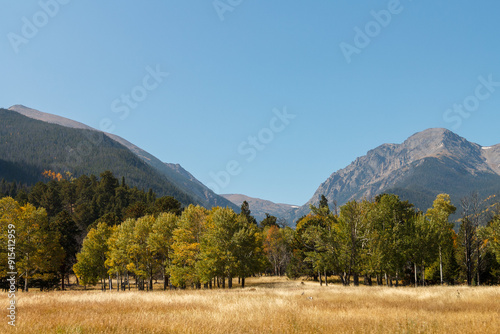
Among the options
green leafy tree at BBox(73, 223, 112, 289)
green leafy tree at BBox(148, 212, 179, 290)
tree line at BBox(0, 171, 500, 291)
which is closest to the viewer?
tree line at BBox(0, 171, 500, 291)

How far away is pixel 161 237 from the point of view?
52.4 m

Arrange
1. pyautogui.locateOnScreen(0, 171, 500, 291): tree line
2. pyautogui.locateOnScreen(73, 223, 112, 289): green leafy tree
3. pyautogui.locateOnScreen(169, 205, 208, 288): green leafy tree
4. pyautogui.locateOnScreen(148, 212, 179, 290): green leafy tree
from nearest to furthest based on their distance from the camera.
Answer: pyautogui.locateOnScreen(0, 171, 500, 291): tree line
pyautogui.locateOnScreen(169, 205, 208, 288): green leafy tree
pyautogui.locateOnScreen(148, 212, 179, 290): green leafy tree
pyautogui.locateOnScreen(73, 223, 112, 289): green leafy tree

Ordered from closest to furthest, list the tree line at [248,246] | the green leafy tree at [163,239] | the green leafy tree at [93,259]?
the tree line at [248,246], the green leafy tree at [163,239], the green leafy tree at [93,259]

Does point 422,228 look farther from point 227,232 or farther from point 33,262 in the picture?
point 33,262

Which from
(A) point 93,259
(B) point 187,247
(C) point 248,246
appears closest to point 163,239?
(B) point 187,247

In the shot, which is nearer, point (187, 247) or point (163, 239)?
point (187, 247)

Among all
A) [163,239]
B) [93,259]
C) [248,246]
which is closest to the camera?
[248,246]

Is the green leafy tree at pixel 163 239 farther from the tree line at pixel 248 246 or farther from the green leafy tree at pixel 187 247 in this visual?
the green leafy tree at pixel 187 247

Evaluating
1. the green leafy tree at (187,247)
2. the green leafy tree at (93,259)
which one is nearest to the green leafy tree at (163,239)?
the green leafy tree at (187,247)

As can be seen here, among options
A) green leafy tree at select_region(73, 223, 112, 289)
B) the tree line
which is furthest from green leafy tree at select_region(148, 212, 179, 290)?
green leafy tree at select_region(73, 223, 112, 289)

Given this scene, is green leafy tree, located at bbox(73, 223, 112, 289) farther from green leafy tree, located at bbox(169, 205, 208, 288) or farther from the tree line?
green leafy tree, located at bbox(169, 205, 208, 288)

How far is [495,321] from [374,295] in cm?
1378

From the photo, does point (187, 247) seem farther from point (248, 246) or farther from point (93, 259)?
point (93, 259)

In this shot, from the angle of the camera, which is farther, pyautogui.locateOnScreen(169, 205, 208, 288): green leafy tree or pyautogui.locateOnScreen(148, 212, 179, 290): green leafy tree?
pyautogui.locateOnScreen(148, 212, 179, 290): green leafy tree
